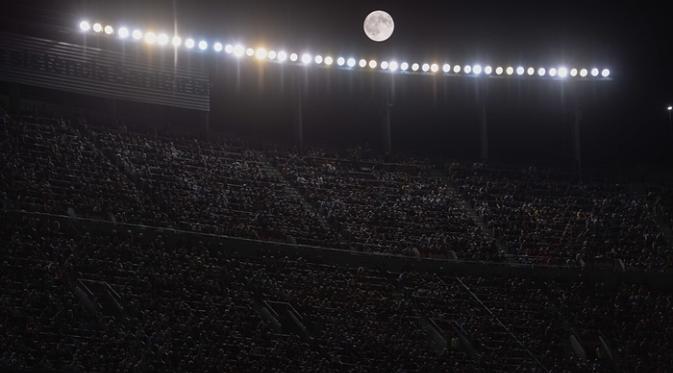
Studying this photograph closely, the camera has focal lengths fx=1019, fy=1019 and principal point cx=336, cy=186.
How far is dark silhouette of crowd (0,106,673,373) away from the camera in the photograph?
21.4 meters

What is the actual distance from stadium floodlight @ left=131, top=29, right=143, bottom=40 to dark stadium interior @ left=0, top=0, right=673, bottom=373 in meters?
0.58

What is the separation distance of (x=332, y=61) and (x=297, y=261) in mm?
9135

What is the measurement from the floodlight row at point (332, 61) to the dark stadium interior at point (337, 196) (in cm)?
31

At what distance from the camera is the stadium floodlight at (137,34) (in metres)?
29.6

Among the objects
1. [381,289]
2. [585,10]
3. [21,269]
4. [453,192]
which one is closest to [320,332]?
[381,289]

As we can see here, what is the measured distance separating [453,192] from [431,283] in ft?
16.6

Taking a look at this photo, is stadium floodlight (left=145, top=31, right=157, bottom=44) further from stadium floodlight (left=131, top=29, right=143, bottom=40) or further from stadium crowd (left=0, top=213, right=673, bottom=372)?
stadium crowd (left=0, top=213, right=673, bottom=372)

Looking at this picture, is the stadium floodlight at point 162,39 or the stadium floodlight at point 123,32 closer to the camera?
the stadium floodlight at point 123,32

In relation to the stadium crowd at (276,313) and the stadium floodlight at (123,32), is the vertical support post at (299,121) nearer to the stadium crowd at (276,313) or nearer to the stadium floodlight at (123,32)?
the stadium floodlight at (123,32)

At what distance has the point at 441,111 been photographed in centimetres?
3497

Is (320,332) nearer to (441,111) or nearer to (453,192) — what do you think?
(453,192)

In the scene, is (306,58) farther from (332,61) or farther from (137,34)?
(137,34)

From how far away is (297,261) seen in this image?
25.1m

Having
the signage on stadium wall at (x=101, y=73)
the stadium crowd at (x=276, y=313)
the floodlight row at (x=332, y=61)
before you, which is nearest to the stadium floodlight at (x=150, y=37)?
the floodlight row at (x=332, y=61)
